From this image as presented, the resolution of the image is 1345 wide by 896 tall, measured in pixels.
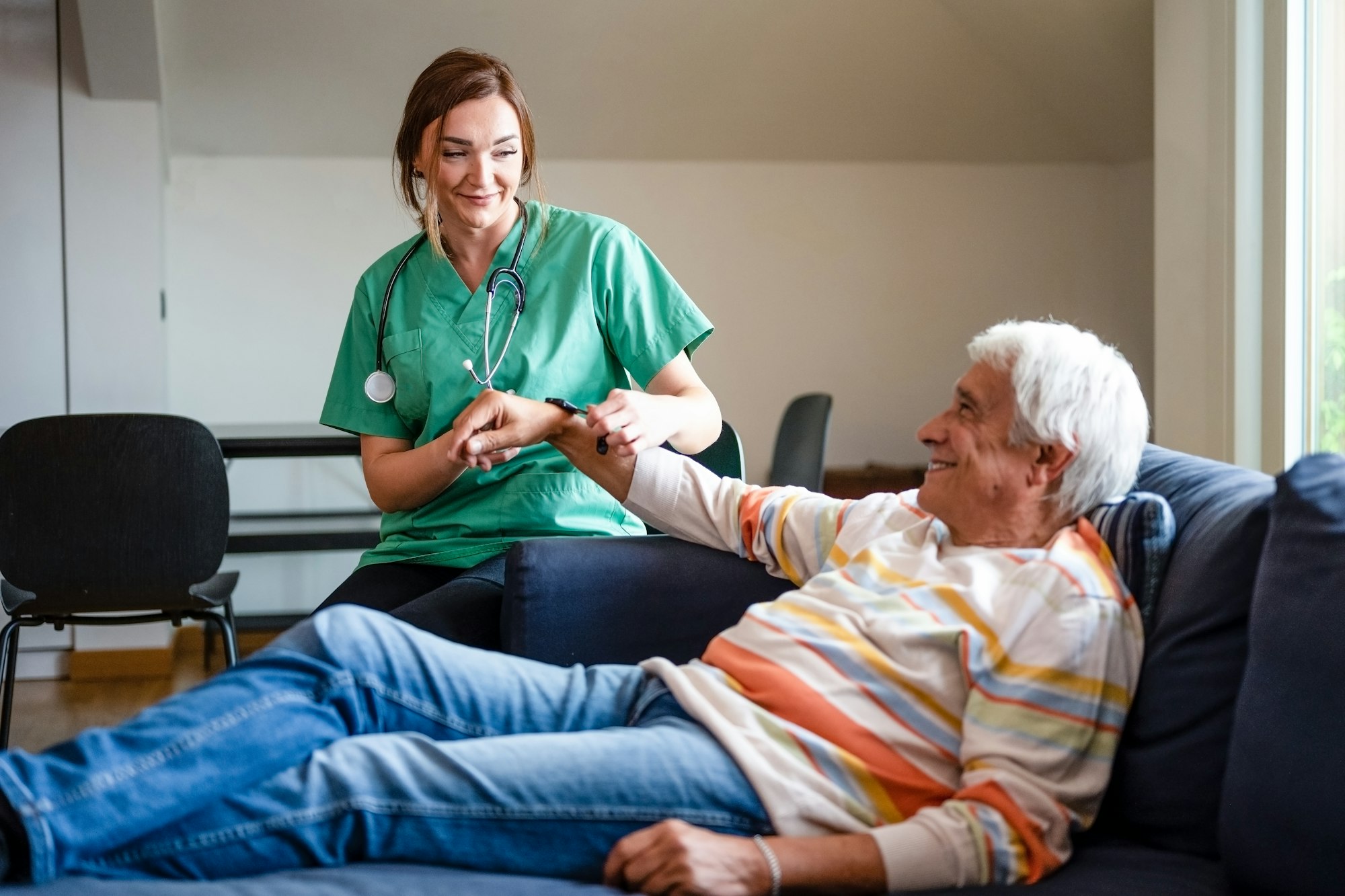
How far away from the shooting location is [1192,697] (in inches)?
48.6

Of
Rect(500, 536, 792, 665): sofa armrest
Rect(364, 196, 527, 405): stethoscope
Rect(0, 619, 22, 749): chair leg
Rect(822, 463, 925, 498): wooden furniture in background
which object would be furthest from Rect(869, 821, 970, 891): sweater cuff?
Rect(822, 463, 925, 498): wooden furniture in background

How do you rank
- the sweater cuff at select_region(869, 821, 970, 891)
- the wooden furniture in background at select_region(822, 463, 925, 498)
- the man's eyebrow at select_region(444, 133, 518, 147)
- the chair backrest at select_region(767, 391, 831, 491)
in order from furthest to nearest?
the wooden furniture in background at select_region(822, 463, 925, 498), the chair backrest at select_region(767, 391, 831, 491), the man's eyebrow at select_region(444, 133, 518, 147), the sweater cuff at select_region(869, 821, 970, 891)

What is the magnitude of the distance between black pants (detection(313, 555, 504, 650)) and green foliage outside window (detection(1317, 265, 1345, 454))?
1.90 metres

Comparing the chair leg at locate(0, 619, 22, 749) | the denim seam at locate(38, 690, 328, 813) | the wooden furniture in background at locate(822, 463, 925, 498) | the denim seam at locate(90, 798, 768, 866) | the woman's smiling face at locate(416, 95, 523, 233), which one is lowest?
the chair leg at locate(0, 619, 22, 749)

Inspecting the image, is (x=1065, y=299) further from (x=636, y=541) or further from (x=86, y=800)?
(x=86, y=800)

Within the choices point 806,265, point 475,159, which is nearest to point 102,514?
point 475,159

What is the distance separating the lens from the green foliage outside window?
2793mm

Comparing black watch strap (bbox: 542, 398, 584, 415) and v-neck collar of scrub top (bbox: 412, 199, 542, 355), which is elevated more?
v-neck collar of scrub top (bbox: 412, 199, 542, 355)

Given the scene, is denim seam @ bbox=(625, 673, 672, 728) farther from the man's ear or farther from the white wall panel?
the white wall panel

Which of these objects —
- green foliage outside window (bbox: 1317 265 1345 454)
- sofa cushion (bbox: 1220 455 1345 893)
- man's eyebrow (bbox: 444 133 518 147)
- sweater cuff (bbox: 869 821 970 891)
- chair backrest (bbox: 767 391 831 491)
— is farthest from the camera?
chair backrest (bbox: 767 391 831 491)

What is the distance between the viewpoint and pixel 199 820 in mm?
1152

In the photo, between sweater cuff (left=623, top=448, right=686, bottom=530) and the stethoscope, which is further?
the stethoscope

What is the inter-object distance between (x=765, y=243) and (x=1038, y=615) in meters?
3.55

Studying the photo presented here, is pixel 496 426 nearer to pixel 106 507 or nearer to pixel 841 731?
pixel 841 731
